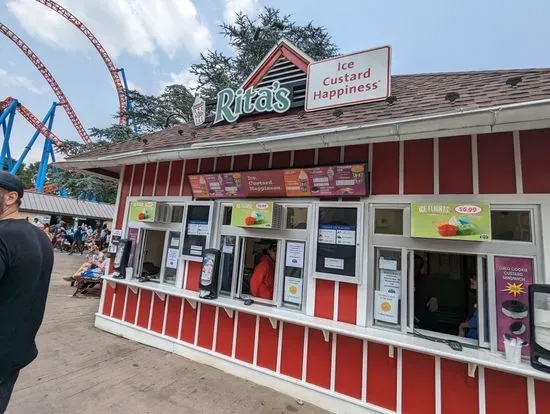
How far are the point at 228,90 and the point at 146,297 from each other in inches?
157

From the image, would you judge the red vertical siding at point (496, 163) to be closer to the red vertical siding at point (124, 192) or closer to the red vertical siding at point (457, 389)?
the red vertical siding at point (457, 389)

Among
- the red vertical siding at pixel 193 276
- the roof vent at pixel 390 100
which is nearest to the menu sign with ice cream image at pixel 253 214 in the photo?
the red vertical siding at pixel 193 276

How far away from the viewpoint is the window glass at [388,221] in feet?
10.8

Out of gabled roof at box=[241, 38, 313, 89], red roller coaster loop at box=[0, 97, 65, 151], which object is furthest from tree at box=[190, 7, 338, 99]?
red roller coaster loop at box=[0, 97, 65, 151]

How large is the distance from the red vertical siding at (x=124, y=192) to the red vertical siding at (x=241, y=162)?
2532mm

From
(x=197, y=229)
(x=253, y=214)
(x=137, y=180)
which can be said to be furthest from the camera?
(x=137, y=180)

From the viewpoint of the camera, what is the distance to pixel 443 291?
15.4ft

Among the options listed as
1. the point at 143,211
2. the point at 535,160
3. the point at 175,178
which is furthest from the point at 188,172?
the point at 535,160

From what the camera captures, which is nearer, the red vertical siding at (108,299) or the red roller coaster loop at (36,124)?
the red vertical siding at (108,299)

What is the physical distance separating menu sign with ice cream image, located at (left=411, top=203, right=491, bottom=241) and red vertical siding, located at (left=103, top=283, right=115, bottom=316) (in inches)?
208

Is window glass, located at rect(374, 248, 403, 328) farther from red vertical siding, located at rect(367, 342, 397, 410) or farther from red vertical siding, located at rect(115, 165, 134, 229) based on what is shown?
red vertical siding, located at rect(115, 165, 134, 229)

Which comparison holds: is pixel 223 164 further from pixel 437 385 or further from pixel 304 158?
pixel 437 385

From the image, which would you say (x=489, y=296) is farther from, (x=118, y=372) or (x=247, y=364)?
(x=118, y=372)

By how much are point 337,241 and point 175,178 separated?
310 centimetres
